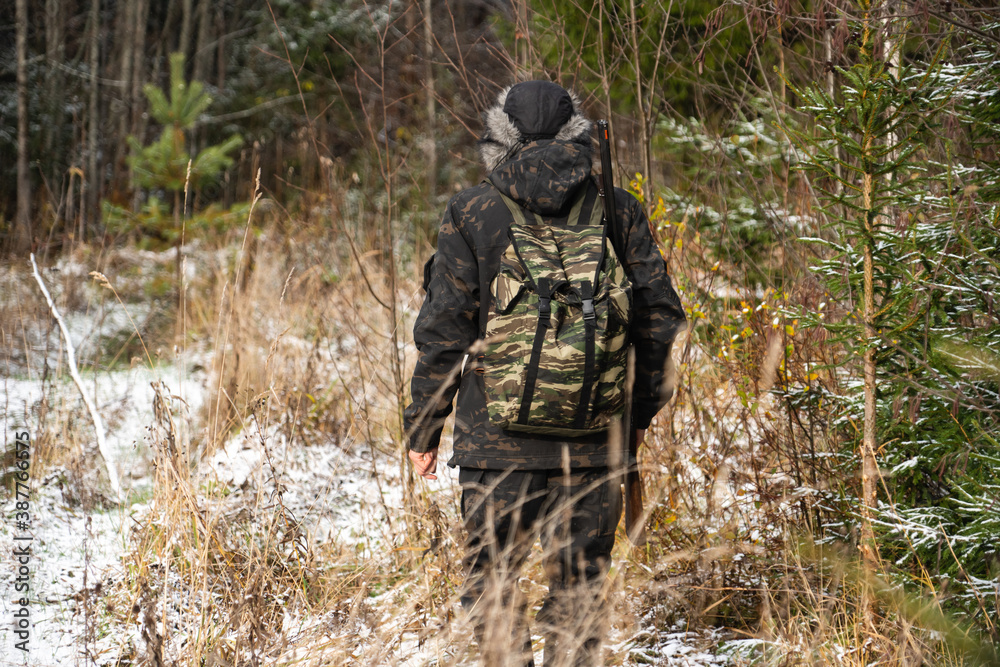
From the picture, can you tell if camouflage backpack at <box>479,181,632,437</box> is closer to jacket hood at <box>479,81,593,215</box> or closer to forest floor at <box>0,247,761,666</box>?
jacket hood at <box>479,81,593,215</box>

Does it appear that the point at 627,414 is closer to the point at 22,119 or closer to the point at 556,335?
the point at 556,335

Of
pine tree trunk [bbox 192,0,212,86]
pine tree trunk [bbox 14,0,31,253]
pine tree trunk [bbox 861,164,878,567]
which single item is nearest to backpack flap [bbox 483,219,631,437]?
pine tree trunk [bbox 861,164,878,567]

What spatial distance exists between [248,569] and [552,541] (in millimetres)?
898

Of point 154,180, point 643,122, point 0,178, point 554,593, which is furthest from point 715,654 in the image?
point 0,178

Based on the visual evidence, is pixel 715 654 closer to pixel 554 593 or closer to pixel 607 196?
pixel 554 593

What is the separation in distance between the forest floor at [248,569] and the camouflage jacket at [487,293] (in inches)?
18.5

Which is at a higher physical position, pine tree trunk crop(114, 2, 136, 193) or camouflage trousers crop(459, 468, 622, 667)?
pine tree trunk crop(114, 2, 136, 193)

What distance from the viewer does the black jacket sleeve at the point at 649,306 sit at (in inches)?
75.5

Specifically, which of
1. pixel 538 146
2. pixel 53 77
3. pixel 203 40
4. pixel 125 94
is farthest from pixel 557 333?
pixel 203 40

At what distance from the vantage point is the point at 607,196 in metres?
1.90

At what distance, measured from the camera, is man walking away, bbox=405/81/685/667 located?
1.73 m

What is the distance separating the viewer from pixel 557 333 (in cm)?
172

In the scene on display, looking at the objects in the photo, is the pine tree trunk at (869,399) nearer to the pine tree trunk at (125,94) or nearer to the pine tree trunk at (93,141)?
the pine tree trunk at (93,141)

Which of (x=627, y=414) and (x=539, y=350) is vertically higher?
(x=539, y=350)
